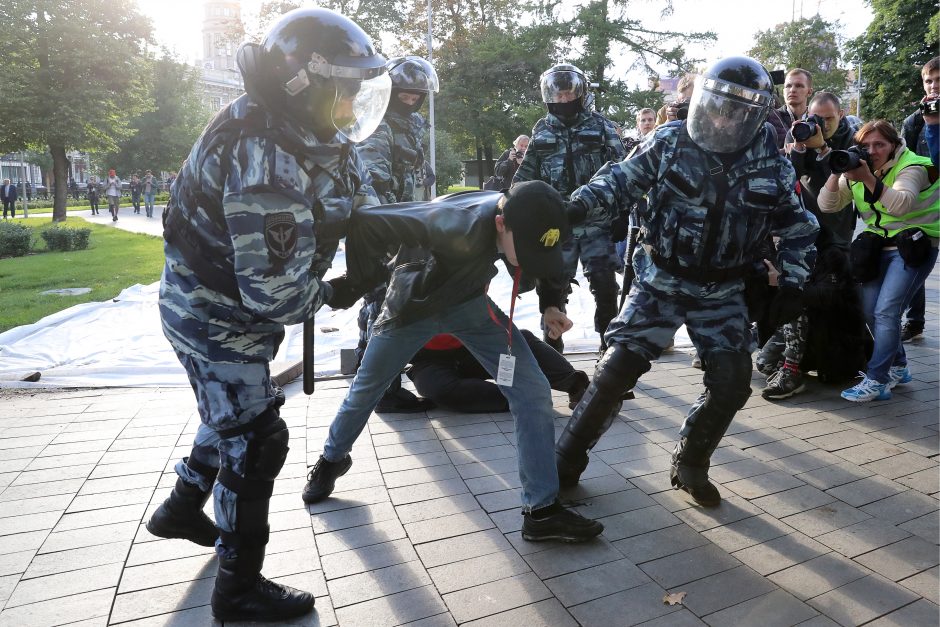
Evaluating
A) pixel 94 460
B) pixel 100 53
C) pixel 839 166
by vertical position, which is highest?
pixel 100 53

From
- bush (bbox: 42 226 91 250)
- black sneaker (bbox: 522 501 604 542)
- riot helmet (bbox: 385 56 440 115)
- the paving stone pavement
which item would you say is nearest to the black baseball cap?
black sneaker (bbox: 522 501 604 542)

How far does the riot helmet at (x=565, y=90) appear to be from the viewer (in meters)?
5.05

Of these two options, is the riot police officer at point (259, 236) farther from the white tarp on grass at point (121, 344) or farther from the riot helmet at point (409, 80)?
the white tarp on grass at point (121, 344)

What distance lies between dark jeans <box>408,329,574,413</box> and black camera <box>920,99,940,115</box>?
393 cm

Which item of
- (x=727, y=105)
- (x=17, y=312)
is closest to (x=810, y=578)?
(x=727, y=105)

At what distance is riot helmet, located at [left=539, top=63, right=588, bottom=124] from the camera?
5055mm

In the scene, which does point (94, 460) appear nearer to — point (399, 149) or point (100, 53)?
point (399, 149)

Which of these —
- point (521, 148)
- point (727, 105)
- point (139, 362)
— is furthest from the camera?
point (521, 148)

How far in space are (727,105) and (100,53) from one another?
93.6 feet

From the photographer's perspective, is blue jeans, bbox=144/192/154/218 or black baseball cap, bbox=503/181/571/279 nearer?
black baseball cap, bbox=503/181/571/279

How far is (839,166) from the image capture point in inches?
158

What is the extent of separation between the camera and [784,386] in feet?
16.3

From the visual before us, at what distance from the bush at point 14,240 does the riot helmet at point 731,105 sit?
15.4m

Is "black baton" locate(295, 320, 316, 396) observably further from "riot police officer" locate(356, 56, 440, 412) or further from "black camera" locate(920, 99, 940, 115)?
"black camera" locate(920, 99, 940, 115)
